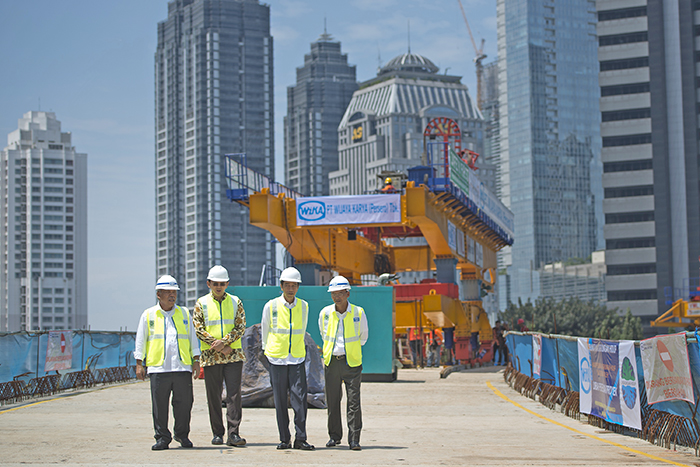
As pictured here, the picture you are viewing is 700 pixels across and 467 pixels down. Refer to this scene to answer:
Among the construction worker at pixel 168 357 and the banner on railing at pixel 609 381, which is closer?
the construction worker at pixel 168 357

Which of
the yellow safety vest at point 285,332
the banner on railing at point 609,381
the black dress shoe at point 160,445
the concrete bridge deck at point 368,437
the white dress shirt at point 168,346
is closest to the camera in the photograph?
the concrete bridge deck at point 368,437

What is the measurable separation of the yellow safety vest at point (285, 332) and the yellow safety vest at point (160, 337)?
93 centimetres

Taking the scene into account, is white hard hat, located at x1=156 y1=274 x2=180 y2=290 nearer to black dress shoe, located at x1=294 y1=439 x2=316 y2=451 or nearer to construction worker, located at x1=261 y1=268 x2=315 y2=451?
construction worker, located at x1=261 y1=268 x2=315 y2=451

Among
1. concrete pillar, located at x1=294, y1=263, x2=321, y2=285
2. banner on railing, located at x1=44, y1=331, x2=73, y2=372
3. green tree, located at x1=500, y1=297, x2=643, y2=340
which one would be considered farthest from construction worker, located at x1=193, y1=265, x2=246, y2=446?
green tree, located at x1=500, y1=297, x2=643, y2=340

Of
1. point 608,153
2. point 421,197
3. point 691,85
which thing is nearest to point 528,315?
point 608,153

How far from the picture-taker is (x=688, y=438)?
35.6 feet

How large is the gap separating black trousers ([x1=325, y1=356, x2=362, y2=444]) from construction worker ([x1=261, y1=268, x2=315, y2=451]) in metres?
0.32

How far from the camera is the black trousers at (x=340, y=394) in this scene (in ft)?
33.4

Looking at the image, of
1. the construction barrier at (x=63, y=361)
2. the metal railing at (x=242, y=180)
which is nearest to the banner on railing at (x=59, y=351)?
the construction barrier at (x=63, y=361)

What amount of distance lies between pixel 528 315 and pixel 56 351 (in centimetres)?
9779

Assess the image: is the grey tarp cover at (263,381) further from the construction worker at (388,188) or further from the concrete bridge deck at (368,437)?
the construction worker at (388,188)

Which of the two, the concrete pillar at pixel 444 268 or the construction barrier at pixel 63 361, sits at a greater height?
the concrete pillar at pixel 444 268

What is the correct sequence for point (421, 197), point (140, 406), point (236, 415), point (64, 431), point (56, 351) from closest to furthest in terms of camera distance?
point (236, 415) → point (64, 431) → point (140, 406) → point (56, 351) → point (421, 197)

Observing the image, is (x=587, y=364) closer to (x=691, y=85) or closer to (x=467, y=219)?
(x=467, y=219)
